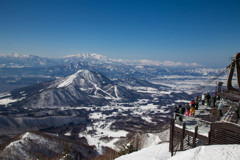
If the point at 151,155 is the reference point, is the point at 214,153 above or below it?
above

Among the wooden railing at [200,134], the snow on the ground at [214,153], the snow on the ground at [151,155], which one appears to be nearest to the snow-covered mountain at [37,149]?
the snow on the ground at [151,155]

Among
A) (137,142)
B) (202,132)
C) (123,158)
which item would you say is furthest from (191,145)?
(137,142)

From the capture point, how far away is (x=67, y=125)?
437ft

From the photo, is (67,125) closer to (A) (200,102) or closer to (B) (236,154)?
(A) (200,102)

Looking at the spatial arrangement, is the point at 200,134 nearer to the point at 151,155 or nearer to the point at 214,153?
the point at 214,153

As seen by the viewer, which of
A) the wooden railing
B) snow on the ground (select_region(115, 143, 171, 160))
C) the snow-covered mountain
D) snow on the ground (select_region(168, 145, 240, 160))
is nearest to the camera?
snow on the ground (select_region(168, 145, 240, 160))

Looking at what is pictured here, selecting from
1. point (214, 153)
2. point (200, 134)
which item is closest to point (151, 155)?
point (200, 134)

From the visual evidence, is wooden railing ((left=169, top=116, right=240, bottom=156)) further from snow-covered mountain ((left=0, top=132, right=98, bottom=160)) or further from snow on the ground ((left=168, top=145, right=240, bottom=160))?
snow-covered mountain ((left=0, top=132, right=98, bottom=160))

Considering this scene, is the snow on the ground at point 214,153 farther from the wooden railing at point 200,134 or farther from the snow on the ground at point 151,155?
the snow on the ground at point 151,155

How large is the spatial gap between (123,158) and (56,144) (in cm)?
5211

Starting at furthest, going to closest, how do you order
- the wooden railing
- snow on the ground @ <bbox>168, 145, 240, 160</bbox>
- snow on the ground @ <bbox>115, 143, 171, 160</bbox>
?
snow on the ground @ <bbox>115, 143, 171, 160</bbox> < the wooden railing < snow on the ground @ <bbox>168, 145, 240, 160</bbox>

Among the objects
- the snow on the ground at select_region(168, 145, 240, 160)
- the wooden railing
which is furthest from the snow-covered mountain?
the snow on the ground at select_region(168, 145, 240, 160)

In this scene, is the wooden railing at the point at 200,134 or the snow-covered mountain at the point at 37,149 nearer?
the wooden railing at the point at 200,134

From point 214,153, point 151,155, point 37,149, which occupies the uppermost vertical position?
point 214,153
